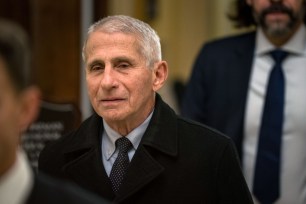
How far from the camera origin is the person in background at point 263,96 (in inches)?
151

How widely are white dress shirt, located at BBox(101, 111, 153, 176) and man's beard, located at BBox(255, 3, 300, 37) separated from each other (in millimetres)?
1274

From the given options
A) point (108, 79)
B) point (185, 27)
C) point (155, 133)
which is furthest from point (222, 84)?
point (185, 27)

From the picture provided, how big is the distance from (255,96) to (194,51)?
3030 mm

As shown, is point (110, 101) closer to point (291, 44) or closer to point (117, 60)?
point (117, 60)

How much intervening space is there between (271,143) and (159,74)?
105 centimetres

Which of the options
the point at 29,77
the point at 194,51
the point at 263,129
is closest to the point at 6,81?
the point at 29,77

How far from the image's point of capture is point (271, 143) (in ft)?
12.6

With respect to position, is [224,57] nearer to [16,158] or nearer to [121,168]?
[121,168]

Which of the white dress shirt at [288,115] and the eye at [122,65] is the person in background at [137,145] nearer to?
the eye at [122,65]

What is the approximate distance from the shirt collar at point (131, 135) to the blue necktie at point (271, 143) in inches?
42.8

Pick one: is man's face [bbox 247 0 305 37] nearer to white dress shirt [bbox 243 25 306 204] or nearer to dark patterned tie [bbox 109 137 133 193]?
white dress shirt [bbox 243 25 306 204]

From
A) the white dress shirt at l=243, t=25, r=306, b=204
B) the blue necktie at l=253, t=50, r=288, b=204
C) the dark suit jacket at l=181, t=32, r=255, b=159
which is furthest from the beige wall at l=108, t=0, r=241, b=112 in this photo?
the blue necktie at l=253, t=50, r=288, b=204

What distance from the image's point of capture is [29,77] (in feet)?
5.77

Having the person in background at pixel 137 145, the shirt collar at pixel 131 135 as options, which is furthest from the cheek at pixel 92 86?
the shirt collar at pixel 131 135
